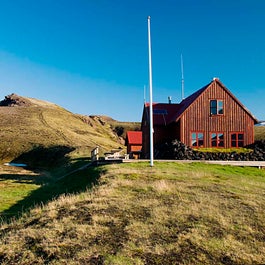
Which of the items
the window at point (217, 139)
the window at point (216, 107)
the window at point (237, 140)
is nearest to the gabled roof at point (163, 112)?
the window at point (216, 107)

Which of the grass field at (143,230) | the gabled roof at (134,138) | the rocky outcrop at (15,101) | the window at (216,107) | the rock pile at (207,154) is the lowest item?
the grass field at (143,230)

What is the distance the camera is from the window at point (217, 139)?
113 feet

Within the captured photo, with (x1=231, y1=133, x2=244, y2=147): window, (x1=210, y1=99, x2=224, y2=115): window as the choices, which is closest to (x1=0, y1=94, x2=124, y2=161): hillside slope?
(x1=210, y1=99, x2=224, y2=115): window

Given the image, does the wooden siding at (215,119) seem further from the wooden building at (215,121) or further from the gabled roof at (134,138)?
the gabled roof at (134,138)

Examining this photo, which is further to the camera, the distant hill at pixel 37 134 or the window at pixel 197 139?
the distant hill at pixel 37 134

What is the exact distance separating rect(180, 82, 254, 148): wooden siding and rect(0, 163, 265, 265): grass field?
20.4m

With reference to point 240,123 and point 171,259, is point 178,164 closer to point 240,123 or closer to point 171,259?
point 240,123

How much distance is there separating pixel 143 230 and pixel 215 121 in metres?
28.0

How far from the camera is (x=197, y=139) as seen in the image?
34.4 metres

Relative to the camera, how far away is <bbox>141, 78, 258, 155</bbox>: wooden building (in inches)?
1353

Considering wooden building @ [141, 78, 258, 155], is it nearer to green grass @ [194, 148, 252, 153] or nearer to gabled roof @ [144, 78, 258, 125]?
gabled roof @ [144, 78, 258, 125]

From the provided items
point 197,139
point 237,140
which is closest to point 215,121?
point 197,139

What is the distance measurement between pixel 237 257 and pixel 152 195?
637 centimetres

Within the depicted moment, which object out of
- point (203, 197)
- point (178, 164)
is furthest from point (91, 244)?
point (178, 164)
